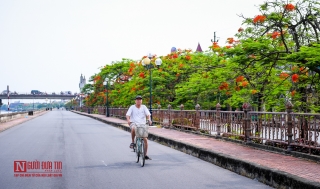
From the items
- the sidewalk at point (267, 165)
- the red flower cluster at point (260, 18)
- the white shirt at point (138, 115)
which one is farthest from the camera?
the red flower cluster at point (260, 18)

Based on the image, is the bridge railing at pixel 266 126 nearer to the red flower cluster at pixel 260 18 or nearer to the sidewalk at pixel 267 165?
the sidewalk at pixel 267 165

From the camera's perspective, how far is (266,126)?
12.8 metres

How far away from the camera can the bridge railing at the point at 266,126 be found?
35.3 ft

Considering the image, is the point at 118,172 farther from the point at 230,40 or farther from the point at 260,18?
the point at 230,40

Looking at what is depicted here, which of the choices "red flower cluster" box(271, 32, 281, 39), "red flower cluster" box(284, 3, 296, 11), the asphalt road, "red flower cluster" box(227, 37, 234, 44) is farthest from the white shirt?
"red flower cluster" box(227, 37, 234, 44)

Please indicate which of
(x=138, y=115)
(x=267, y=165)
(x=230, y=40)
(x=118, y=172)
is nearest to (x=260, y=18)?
(x=230, y=40)

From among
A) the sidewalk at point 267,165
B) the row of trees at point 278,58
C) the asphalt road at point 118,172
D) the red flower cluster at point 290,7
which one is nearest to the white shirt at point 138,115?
the asphalt road at point 118,172

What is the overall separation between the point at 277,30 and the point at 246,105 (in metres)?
2.91

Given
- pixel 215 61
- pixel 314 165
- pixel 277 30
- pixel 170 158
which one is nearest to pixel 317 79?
pixel 277 30

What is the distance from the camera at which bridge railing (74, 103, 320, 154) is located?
10766mm

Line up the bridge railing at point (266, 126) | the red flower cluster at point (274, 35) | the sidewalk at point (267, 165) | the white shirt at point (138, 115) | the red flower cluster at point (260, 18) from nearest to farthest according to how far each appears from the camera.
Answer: the sidewalk at point (267, 165)
the bridge railing at point (266, 126)
the white shirt at point (138, 115)
the red flower cluster at point (260, 18)
the red flower cluster at point (274, 35)

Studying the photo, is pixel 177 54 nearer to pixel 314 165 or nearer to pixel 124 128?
pixel 124 128

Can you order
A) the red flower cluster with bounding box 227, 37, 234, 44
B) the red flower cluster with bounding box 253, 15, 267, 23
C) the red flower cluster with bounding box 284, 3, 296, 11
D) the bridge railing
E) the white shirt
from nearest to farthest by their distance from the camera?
the bridge railing
the white shirt
the red flower cluster with bounding box 284, 3, 296, 11
the red flower cluster with bounding box 253, 15, 267, 23
the red flower cluster with bounding box 227, 37, 234, 44

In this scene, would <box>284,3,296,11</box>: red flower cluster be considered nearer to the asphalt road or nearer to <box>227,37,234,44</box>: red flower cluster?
<box>227,37,234,44</box>: red flower cluster
